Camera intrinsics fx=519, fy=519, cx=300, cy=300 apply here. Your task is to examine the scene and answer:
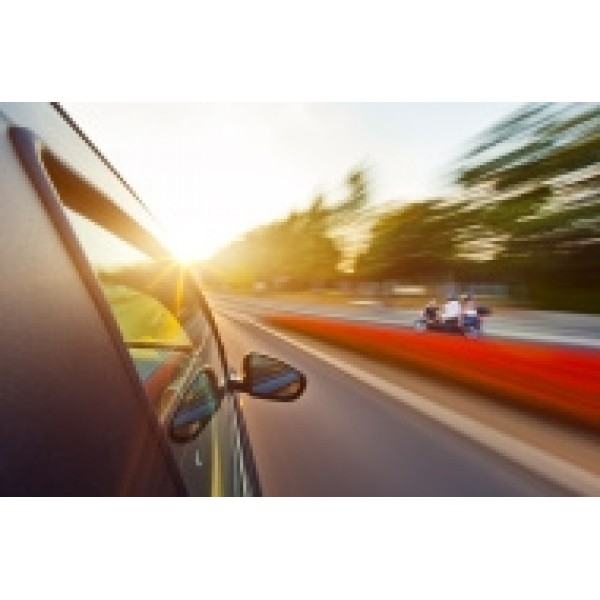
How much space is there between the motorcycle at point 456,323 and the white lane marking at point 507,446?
253 centimetres

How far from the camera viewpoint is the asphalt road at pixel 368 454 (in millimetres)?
2717

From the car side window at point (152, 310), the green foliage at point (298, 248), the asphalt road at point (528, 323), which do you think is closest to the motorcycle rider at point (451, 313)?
the asphalt road at point (528, 323)

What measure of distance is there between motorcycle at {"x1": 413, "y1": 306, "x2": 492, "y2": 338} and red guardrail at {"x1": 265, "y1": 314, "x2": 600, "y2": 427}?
9.2 inches

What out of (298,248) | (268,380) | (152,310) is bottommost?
(268,380)

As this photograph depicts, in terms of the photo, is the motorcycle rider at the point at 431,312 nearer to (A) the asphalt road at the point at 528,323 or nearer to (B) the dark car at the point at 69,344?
(A) the asphalt road at the point at 528,323

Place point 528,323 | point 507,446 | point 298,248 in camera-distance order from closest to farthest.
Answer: point 507,446 < point 528,323 < point 298,248


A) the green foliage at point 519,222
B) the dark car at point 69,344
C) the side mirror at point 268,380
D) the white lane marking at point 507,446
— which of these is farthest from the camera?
the green foliage at point 519,222

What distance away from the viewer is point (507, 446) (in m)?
3.29

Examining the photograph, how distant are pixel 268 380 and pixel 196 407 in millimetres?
364

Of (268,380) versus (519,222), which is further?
(519,222)

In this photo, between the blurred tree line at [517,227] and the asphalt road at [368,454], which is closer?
the asphalt road at [368,454]

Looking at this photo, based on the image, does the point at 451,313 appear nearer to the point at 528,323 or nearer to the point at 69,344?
the point at 528,323

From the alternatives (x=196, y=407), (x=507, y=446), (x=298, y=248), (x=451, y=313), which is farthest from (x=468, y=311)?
(x=298, y=248)
